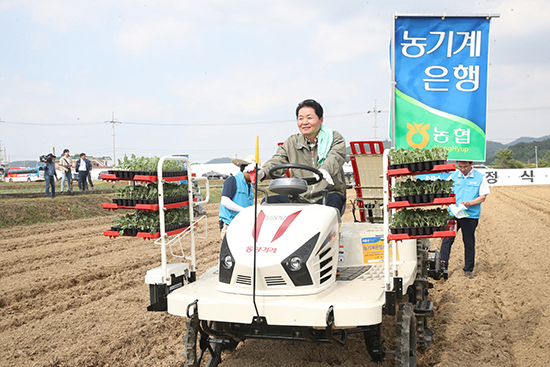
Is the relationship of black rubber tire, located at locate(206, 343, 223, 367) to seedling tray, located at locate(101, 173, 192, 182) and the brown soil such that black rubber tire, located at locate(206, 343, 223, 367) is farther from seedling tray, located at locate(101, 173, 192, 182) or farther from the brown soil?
seedling tray, located at locate(101, 173, 192, 182)

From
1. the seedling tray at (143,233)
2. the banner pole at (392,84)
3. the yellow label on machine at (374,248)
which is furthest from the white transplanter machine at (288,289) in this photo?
the banner pole at (392,84)

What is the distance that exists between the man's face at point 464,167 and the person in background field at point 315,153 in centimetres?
344

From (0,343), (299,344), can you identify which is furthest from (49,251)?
(299,344)

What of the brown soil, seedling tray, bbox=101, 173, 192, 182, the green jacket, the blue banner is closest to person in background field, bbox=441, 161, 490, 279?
the brown soil

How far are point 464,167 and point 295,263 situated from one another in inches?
199

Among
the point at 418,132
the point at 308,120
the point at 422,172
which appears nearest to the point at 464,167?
the point at 418,132

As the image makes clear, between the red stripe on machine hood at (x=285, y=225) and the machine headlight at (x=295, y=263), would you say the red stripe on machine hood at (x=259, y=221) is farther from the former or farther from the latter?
the machine headlight at (x=295, y=263)

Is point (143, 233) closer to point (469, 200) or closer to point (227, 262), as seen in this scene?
point (227, 262)

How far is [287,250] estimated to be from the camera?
3.28 metres

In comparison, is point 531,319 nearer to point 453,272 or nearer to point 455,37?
point 453,272

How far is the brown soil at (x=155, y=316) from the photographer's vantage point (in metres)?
4.32

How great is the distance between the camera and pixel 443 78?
18.7 feet

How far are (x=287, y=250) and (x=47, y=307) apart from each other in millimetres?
4183

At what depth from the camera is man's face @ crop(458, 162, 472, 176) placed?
285 inches
